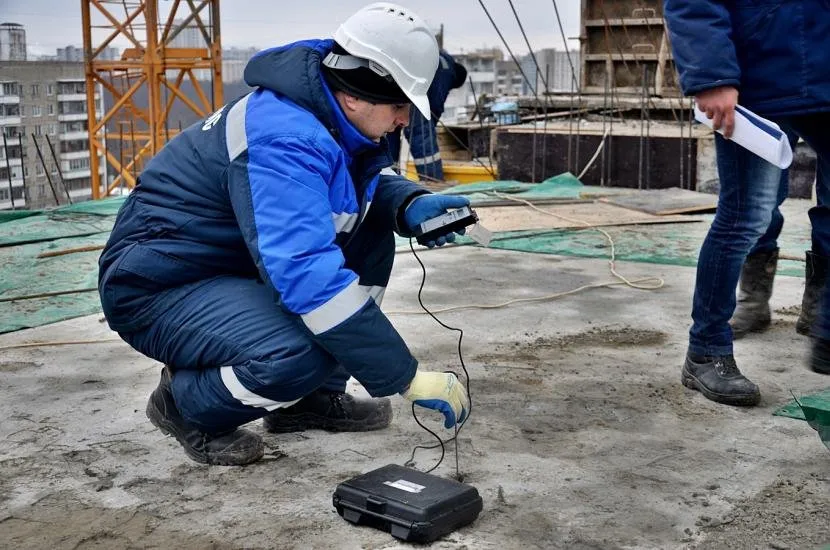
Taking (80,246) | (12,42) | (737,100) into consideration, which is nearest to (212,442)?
(737,100)

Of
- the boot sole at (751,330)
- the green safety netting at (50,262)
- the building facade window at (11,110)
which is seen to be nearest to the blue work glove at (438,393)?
the boot sole at (751,330)

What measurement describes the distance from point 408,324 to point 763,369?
1.28 m

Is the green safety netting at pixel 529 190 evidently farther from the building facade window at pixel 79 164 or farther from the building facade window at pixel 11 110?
the building facade window at pixel 79 164

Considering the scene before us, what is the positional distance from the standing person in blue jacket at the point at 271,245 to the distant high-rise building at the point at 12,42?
8.95 meters

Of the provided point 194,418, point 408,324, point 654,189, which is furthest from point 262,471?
point 654,189

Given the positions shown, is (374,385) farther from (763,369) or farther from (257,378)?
(763,369)

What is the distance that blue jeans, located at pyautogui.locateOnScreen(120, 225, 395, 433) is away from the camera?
90.0 inches

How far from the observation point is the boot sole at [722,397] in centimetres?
289

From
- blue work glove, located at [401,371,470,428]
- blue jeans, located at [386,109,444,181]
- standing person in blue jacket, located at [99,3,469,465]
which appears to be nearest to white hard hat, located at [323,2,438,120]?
standing person in blue jacket, located at [99,3,469,465]

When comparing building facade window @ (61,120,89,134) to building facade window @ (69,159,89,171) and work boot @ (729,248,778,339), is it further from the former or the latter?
work boot @ (729,248,778,339)

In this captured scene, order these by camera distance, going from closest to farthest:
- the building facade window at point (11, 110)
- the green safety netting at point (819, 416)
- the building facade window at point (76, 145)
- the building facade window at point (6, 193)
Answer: the green safety netting at point (819, 416) < the building facade window at point (11, 110) < the building facade window at point (6, 193) < the building facade window at point (76, 145)

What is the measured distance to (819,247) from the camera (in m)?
3.56

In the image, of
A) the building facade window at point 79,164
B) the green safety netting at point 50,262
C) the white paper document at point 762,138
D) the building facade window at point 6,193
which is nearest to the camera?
the white paper document at point 762,138

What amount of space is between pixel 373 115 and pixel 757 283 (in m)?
1.97
